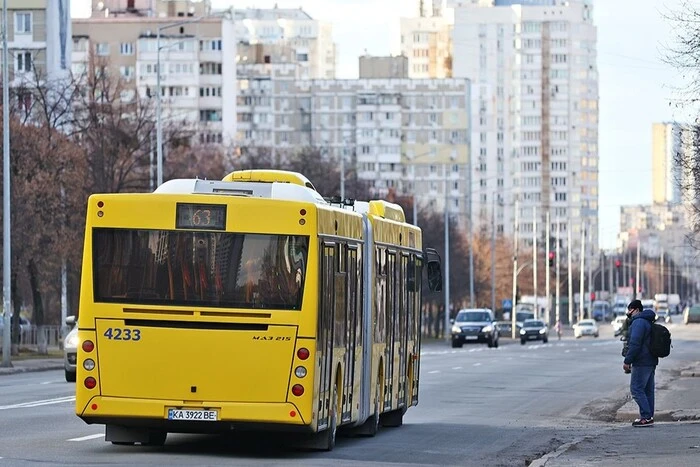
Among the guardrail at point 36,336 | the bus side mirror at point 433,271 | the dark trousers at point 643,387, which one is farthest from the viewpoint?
the guardrail at point 36,336

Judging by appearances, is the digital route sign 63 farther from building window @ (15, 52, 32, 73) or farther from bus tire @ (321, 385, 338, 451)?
building window @ (15, 52, 32, 73)

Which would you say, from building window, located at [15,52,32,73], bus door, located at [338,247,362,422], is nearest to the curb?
bus door, located at [338,247,362,422]

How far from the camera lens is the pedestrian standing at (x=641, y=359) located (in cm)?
2562

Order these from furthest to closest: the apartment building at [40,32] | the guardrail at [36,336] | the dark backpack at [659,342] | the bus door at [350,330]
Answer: the apartment building at [40,32] < the guardrail at [36,336] < the dark backpack at [659,342] < the bus door at [350,330]

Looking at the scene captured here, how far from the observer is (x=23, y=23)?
11294 centimetres

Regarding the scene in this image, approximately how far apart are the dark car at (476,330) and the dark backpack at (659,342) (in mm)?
56989

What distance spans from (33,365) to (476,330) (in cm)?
3541

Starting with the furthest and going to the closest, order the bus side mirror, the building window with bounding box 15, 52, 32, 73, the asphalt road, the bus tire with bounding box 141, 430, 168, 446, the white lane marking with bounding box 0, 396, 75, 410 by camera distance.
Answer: the building window with bounding box 15, 52, 32, 73
the white lane marking with bounding box 0, 396, 75, 410
the bus side mirror
the bus tire with bounding box 141, 430, 168, 446
the asphalt road

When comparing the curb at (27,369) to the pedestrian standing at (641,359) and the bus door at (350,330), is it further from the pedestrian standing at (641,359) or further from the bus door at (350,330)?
the bus door at (350,330)

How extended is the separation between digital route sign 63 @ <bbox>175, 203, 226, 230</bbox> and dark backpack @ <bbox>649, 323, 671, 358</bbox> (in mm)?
9228

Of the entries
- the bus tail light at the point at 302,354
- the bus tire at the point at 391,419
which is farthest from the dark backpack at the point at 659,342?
the bus tail light at the point at 302,354

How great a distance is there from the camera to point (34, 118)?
66.9m

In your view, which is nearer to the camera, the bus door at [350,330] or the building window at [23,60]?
the bus door at [350,330]

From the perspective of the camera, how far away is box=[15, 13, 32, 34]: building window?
11262 cm
